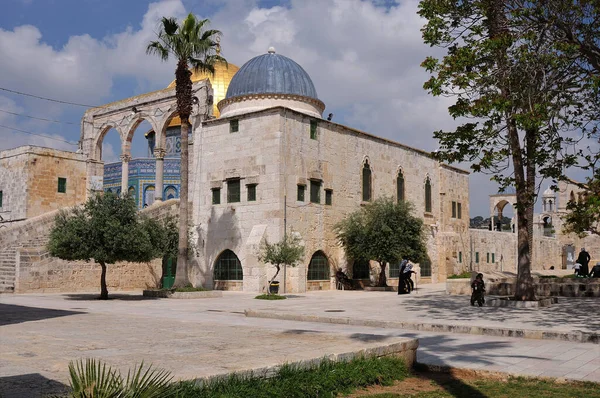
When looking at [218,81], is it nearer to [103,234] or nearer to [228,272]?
[228,272]

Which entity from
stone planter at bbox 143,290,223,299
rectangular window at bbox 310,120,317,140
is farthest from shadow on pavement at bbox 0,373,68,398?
rectangular window at bbox 310,120,317,140

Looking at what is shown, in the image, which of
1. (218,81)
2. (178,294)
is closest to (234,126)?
(178,294)

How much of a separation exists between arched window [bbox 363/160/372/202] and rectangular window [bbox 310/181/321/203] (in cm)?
410

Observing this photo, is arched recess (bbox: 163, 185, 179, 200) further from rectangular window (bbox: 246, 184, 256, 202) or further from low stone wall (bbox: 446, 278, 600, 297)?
low stone wall (bbox: 446, 278, 600, 297)

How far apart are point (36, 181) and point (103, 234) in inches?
606

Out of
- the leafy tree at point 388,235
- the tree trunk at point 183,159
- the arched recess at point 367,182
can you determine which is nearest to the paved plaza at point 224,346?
the tree trunk at point 183,159

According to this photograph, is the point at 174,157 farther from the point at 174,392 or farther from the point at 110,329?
the point at 174,392

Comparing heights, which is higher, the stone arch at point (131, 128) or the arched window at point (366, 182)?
the stone arch at point (131, 128)

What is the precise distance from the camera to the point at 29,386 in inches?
197

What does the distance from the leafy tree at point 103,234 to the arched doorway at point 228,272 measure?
5.96 m

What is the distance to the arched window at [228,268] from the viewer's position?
2677cm

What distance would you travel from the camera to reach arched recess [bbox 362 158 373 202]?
102ft

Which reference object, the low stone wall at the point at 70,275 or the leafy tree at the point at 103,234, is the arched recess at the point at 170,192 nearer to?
the low stone wall at the point at 70,275

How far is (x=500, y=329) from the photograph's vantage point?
11133 millimetres
